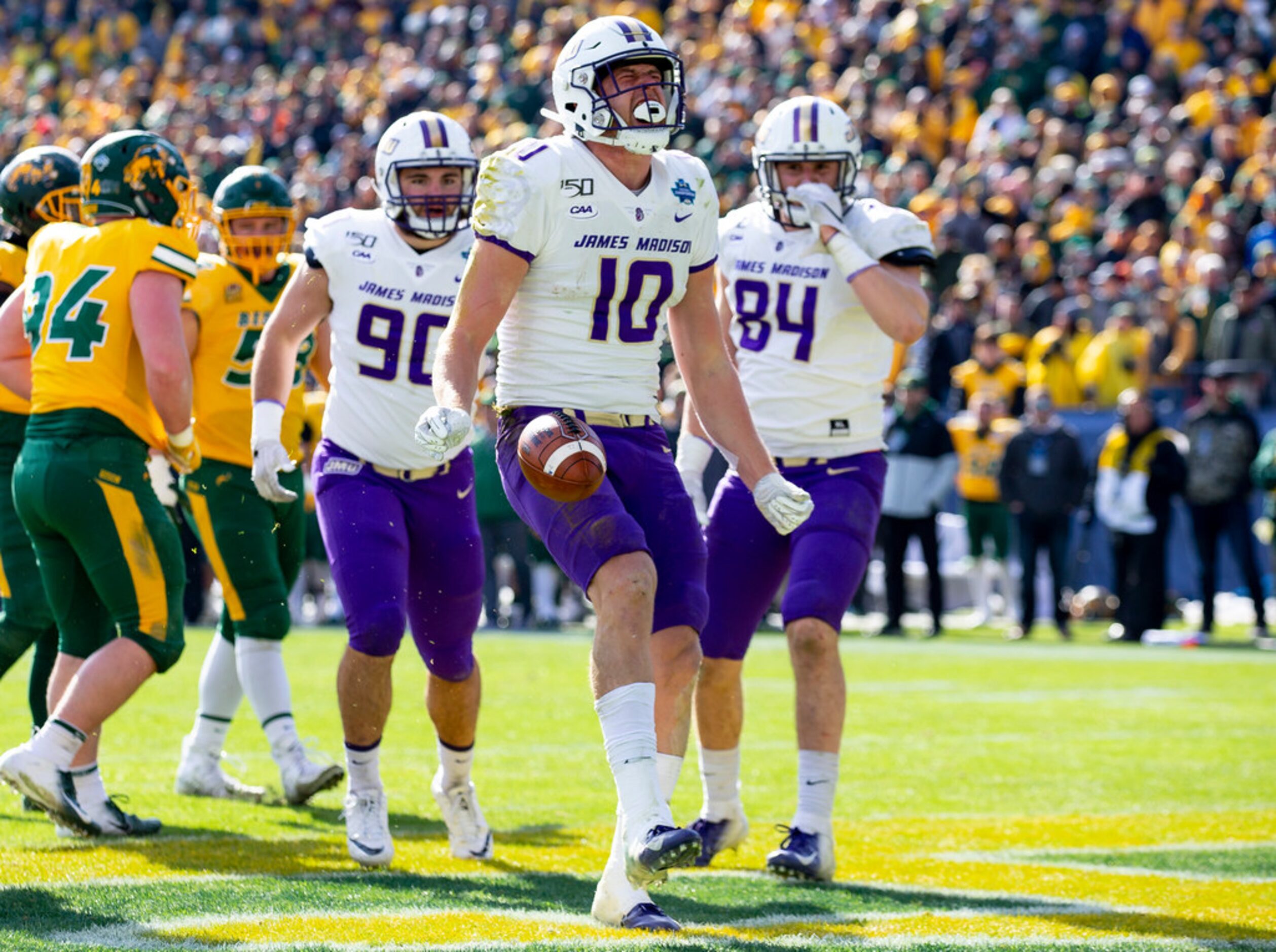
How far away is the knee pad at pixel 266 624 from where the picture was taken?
6.64 metres

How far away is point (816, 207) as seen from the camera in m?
5.79

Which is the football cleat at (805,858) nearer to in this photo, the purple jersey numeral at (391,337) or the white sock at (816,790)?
the white sock at (816,790)

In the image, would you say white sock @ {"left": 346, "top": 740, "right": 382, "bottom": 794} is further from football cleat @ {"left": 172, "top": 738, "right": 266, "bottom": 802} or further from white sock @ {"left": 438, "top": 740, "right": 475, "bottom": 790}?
football cleat @ {"left": 172, "top": 738, "right": 266, "bottom": 802}

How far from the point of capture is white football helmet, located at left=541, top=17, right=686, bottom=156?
14.8 feet

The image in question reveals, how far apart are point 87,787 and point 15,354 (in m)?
1.37

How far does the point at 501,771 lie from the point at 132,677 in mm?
2207

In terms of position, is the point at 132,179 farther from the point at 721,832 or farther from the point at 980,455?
the point at 980,455

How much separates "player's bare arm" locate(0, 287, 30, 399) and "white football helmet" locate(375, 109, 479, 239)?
1.28 meters

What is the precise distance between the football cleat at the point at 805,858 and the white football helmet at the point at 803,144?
72.2 inches

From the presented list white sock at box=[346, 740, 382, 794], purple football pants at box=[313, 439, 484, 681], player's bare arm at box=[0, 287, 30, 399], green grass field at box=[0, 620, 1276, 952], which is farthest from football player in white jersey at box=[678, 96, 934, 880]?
player's bare arm at box=[0, 287, 30, 399]

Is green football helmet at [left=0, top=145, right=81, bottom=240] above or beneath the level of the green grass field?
above

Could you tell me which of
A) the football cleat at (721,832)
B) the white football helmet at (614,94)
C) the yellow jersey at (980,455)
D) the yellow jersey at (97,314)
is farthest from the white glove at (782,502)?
the yellow jersey at (980,455)

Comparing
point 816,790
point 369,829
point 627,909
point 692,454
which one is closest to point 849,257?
point 692,454

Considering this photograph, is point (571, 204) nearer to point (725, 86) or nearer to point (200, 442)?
point (200, 442)
